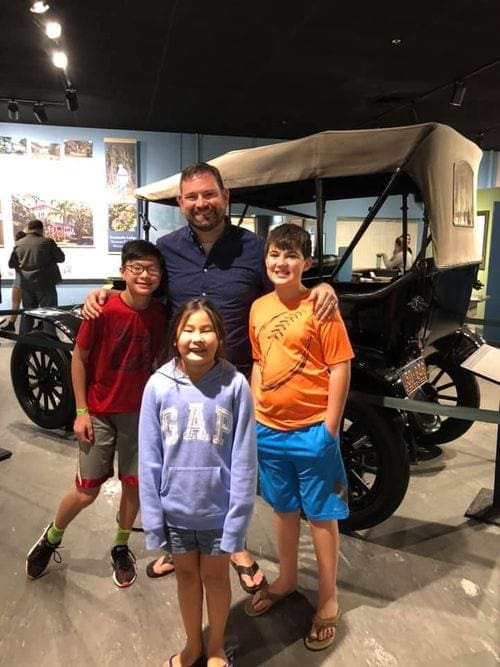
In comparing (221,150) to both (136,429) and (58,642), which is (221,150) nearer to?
(136,429)

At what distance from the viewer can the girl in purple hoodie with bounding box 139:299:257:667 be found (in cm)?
156

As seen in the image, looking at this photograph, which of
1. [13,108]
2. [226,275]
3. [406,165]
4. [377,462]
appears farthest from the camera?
[13,108]

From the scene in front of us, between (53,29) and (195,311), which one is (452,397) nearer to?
(195,311)

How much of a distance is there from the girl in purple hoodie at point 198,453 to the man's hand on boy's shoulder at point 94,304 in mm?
572

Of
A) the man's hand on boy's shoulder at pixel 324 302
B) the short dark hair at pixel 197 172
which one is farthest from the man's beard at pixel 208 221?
the man's hand on boy's shoulder at pixel 324 302

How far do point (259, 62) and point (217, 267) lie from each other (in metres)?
4.86

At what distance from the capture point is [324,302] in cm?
181

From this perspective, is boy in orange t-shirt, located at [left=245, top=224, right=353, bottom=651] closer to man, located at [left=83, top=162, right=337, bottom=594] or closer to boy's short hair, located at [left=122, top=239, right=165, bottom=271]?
man, located at [left=83, top=162, right=337, bottom=594]

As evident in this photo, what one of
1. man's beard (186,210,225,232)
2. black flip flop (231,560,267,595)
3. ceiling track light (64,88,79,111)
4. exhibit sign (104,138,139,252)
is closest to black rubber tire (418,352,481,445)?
black flip flop (231,560,267,595)

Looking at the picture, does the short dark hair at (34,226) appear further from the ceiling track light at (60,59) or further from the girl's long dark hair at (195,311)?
the girl's long dark hair at (195,311)

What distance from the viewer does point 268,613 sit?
2.12m

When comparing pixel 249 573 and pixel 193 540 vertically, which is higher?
pixel 193 540

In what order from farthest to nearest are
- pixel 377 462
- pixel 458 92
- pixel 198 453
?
pixel 458 92
pixel 377 462
pixel 198 453

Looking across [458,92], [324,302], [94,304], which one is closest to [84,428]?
[94,304]
